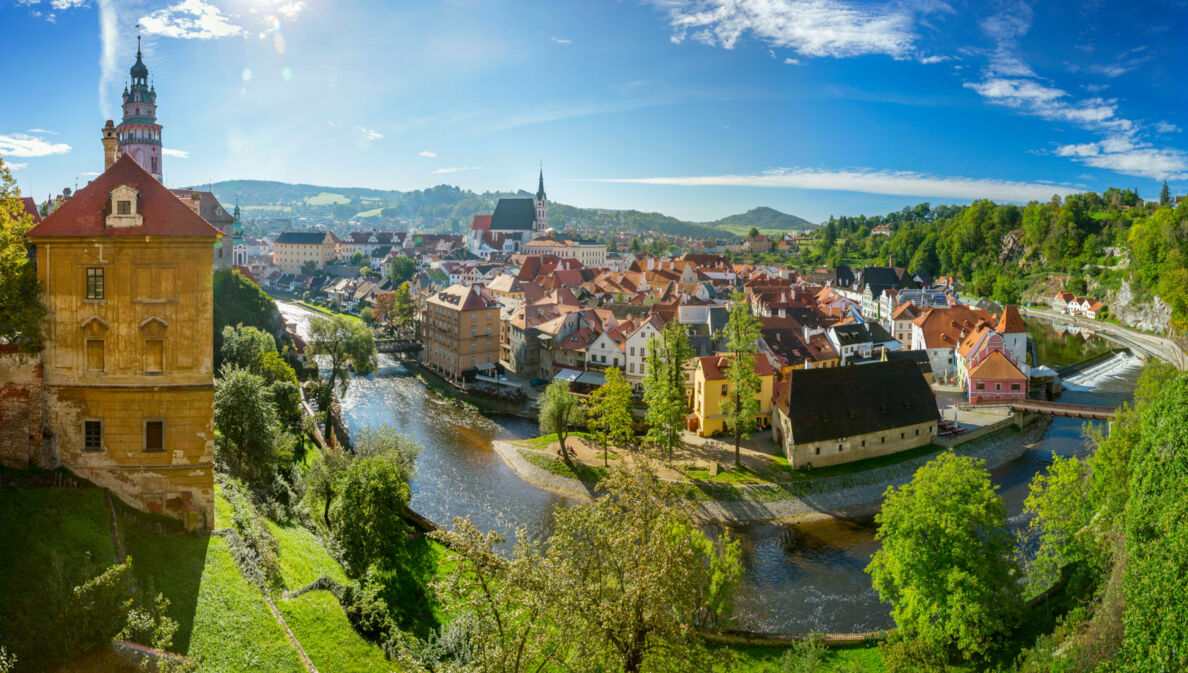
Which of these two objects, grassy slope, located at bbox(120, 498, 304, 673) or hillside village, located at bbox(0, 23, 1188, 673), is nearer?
hillside village, located at bbox(0, 23, 1188, 673)

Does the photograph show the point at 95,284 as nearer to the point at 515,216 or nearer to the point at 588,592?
the point at 588,592

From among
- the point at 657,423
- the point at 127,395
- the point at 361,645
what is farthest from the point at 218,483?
the point at 657,423

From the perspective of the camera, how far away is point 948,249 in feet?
434

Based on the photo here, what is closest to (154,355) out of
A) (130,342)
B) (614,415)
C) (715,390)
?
(130,342)

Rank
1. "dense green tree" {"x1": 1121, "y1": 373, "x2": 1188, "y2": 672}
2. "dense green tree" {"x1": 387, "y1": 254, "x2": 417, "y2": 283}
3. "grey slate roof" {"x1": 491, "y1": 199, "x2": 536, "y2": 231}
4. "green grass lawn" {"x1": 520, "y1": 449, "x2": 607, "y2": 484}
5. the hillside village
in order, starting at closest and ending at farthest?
the hillside village → "dense green tree" {"x1": 1121, "y1": 373, "x2": 1188, "y2": 672} → "green grass lawn" {"x1": 520, "y1": 449, "x2": 607, "y2": 484} → "dense green tree" {"x1": 387, "y1": 254, "x2": 417, "y2": 283} → "grey slate roof" {"x1": 491, "y1": 199, "x2": 536, "y2": 231}

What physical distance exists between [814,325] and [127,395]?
4952 cm

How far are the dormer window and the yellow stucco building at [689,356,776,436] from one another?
82.7 feet

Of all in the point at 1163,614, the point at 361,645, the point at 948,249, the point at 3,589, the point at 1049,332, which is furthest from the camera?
the point at 948,249

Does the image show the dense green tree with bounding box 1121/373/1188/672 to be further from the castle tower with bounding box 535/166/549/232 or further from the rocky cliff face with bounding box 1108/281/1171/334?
the castle tower with bounding box 535/166/549/232

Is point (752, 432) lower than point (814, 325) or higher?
lower

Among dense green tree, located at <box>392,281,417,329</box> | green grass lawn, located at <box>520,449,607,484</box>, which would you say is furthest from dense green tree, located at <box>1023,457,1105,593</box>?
dense green tree, located at <box>392,281,417,329</box>

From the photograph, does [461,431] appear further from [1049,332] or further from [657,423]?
[1049,332]

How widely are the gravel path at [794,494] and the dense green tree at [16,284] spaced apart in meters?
20.7

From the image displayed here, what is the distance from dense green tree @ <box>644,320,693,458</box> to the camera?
32.5m
